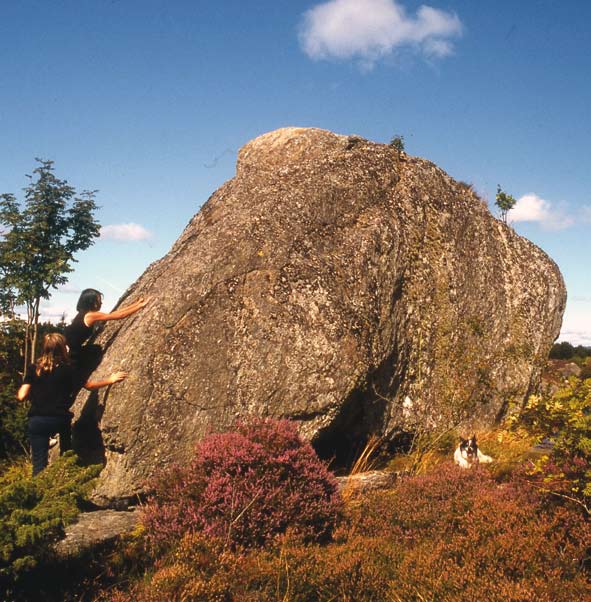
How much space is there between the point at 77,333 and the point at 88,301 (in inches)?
19.7

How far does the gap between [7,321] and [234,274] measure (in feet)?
29.4

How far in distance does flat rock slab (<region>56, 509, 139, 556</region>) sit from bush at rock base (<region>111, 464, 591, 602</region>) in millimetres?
842

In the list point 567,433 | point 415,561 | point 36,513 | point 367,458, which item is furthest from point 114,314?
point 567,433

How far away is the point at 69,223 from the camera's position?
15.9 meters

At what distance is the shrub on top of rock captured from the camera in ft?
20.6

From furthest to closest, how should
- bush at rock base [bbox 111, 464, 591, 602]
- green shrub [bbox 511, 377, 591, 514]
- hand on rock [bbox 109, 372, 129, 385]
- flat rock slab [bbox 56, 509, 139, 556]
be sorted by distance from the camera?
hand on rock [bbox 109, 372, 129, 385] < green shrub [bbox 511, 377, 591, 514] < flat rock slab [bbox 56, 509, 139, 556] < bush at rock base [bbox 111, 464, 591, 602]

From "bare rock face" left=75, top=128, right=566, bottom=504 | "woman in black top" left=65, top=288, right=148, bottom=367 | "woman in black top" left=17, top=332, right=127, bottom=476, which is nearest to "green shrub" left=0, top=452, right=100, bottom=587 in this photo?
"bare rock face" left=75, top=128, right=566, bottom=504

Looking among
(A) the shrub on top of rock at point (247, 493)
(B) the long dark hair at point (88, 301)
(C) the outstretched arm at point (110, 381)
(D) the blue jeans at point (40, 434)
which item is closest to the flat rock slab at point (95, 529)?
(A) the shrub on top of rock at point (247, 493)

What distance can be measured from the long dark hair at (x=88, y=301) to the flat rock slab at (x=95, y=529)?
3.01 m

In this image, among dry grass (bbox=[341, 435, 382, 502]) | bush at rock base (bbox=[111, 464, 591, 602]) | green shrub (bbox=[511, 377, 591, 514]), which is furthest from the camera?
dry grass (bbox=[341, 435, 382, 502])

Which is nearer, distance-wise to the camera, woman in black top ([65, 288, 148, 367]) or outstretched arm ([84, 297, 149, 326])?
outstretched arm ([84, 297, 149, 326])

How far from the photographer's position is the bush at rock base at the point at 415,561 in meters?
5.20

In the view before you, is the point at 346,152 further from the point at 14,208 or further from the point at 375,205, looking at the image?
the point at 14,208

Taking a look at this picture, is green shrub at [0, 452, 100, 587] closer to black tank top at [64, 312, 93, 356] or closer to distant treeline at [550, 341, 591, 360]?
black tank top at [64, 312, 93, 356]
